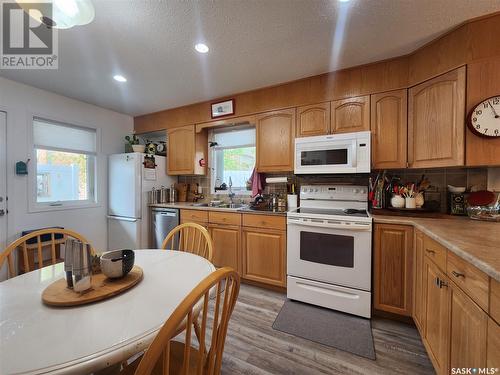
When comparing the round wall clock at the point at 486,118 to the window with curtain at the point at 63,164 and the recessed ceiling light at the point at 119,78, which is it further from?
the window with curtain at the point at 63,164

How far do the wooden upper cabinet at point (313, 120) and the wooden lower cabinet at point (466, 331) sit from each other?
1.70m

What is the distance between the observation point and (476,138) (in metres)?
1.58

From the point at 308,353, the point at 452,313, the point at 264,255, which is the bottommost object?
the point at 308,353

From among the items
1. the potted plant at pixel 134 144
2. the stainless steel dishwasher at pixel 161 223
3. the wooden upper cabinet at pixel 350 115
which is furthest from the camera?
the potted plant at pixel 134 144

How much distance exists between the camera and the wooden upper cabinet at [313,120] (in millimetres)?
2306

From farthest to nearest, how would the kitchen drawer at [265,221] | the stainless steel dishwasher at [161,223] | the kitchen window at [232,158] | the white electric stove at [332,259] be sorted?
the kitchen window at [232,158] → the stainless steel dishwasher at [161,223] → the kitchen drawer at [265,221] → the white electric stove at [332,259]

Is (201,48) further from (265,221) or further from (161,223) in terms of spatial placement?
(161,223)

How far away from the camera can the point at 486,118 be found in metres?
1.53

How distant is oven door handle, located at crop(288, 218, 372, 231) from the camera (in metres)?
1.83

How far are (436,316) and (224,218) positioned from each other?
1.98 metres

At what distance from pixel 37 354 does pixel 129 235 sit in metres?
2.78

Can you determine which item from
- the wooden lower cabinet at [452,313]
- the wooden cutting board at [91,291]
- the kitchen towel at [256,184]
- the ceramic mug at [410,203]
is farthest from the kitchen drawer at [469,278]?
the kitchen towel at [256,184]

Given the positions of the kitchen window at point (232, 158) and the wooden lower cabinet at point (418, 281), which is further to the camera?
the kitchen window at point (232, 158)

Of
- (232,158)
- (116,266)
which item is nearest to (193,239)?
(116,266)
